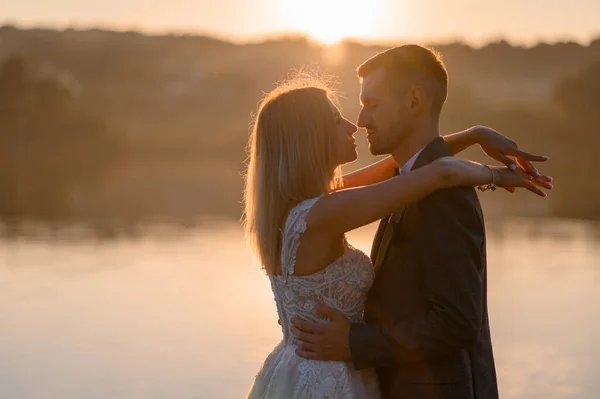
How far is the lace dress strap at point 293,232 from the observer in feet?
9.84

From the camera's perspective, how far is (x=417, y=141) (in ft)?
10.4

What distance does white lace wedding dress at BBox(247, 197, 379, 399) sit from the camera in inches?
121

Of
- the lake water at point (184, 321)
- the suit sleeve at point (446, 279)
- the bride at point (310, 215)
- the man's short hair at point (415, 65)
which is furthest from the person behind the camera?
the lake water at point (184, 321)

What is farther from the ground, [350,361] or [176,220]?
[350,361]

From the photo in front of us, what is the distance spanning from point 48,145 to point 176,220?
127 ft

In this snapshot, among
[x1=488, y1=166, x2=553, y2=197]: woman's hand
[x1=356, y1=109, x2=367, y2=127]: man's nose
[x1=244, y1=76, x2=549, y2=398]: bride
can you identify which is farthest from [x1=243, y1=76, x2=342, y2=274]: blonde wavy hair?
[x1=488, y1=166, x2=553, y2=197]: woman's hand

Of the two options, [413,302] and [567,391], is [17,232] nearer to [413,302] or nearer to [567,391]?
[567,391]

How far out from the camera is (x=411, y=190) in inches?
114

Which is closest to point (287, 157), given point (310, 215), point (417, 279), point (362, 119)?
point (310, 215)

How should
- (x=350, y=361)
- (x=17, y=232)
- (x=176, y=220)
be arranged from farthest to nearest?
(x=176, y=220) → (x=17, y=232) → (x=350, y=361)

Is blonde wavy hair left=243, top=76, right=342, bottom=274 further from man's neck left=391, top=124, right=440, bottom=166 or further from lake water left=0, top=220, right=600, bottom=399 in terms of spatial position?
lake water left=0, top=220, right=600, bottom=399

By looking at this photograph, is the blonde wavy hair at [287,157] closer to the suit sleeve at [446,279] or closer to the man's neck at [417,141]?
the man's neck at [417,141]

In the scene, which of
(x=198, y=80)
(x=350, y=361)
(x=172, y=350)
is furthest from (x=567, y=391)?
(x=198, y=80)

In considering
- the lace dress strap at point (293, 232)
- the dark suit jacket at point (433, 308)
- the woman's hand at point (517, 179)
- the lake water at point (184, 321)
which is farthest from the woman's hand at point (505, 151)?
the lake water at point (184, 321)
